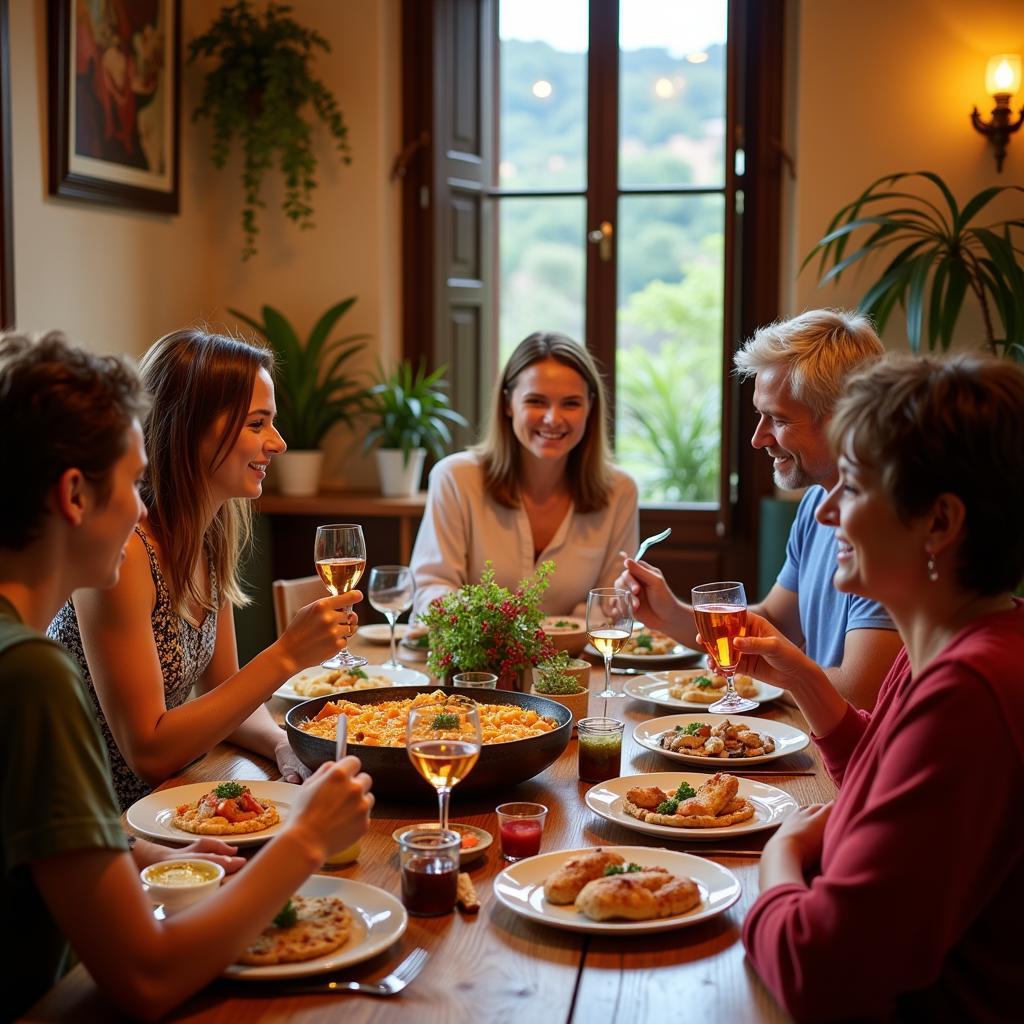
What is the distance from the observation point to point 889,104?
4.37 m

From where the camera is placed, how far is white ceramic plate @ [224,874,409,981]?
122 centimetres

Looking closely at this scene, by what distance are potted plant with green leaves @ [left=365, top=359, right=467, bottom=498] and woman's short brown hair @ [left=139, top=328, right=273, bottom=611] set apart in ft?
8.09

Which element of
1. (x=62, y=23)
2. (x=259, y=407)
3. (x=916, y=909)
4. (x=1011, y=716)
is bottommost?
(x=916, y=909)

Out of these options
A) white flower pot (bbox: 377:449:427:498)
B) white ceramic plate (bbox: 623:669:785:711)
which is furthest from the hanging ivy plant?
white ceramic plate (bbox: 623:669:785:711)

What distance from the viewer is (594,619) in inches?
80.9

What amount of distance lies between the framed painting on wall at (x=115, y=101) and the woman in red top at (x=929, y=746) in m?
3.31

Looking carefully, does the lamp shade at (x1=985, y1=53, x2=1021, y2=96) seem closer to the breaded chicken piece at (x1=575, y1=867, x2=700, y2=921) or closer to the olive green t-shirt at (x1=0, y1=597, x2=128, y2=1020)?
the breaded chicken piece at (x1=575, y1=867, x2=700, y2=921)

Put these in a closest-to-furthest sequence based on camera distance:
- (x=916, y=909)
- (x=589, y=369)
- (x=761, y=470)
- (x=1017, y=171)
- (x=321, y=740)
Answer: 1. (x=916, y=909)
2. (x=321, y=740)
3. (x=589, y=369)
4. (x=1017, y=171)
5. (x=761, y=470)

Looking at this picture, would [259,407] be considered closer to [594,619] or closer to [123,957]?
[594,619]

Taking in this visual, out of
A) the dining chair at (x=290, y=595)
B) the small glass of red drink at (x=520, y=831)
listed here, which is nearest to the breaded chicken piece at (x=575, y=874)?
the small glass of red drink at (x=520, y=831)

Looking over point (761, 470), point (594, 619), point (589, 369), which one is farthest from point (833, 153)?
point (594, 619)

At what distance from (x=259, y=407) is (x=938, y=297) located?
2.60 metres

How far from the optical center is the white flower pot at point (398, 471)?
4.65 m

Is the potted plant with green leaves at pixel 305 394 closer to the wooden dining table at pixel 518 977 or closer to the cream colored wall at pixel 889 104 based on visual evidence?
the cream colored wall at pixel 889 104
